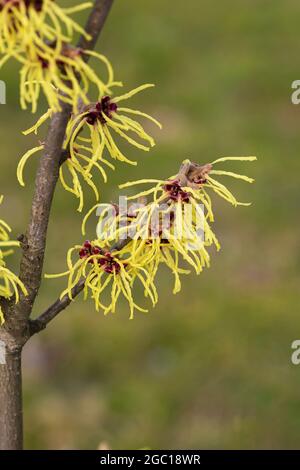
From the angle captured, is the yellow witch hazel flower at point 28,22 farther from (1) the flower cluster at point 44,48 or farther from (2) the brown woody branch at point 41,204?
(2) the brown woody branch at point 41,204

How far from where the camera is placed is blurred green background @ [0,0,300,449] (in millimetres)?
4090

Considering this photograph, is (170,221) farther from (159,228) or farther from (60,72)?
(60,72)

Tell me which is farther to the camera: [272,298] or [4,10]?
[272,298]

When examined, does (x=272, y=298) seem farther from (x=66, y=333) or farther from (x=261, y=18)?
(x=261, y=18)

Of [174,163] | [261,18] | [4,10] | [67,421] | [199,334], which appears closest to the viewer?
[4,10]

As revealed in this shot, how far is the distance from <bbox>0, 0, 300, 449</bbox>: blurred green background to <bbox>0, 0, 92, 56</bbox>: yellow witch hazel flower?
2549 mm

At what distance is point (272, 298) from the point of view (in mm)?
4891

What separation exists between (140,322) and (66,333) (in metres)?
0.39

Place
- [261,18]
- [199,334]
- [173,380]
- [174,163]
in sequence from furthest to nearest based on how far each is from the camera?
[261,18] < [174,163] < [199,334] < [173,380]

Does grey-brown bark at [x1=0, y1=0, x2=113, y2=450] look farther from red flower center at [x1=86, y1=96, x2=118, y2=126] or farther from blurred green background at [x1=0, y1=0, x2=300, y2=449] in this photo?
blurred green background at [x1=0, y1=0, x2=300, y2=449]

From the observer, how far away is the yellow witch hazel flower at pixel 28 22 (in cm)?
154

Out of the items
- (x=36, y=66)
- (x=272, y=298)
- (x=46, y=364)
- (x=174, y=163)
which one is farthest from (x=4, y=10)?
(x=174, y=163)

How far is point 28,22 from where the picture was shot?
5.08ft
